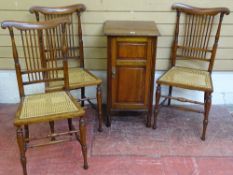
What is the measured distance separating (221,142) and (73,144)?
4.02 feet

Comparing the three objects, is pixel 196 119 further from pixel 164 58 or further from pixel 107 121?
pixel 107 121

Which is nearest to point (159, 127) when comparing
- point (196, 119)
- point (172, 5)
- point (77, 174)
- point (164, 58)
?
point (196, 119)

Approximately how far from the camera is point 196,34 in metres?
2.67

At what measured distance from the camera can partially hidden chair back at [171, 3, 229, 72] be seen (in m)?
2.57

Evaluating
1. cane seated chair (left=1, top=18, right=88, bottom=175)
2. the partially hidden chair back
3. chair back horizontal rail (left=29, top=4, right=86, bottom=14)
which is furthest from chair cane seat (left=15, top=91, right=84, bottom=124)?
the partially hidden chair back

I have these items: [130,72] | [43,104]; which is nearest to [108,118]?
[130,72]

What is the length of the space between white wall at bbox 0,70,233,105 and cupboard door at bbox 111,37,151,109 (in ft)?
1.57

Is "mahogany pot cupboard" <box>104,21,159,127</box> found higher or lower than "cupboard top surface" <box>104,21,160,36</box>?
lower

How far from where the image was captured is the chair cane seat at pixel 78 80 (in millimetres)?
2328

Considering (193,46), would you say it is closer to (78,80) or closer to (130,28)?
(130,28)

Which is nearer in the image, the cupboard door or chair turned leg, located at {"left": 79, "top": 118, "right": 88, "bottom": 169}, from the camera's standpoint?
chair turned leg, located at {"left": 79, "top": 118, "right": 88, "bottom": 169}

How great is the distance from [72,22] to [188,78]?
1137mm

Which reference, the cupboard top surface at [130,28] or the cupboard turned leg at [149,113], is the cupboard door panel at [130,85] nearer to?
the cupboard turned leg at [149,113]

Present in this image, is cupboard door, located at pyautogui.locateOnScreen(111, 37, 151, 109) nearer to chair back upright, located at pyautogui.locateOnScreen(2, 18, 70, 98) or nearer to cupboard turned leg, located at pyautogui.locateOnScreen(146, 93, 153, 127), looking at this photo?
cupboard turned leg, located at pyautogui.locateOnScreen(146, 93, 153, 127)
